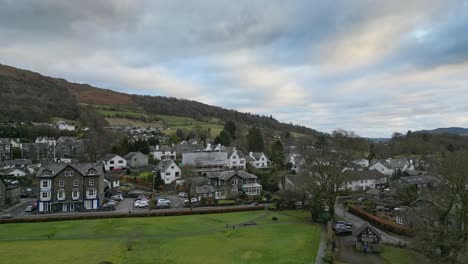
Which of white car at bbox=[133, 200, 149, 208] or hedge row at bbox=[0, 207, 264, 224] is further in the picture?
white car at bbox=[133, 200, 149, 208]

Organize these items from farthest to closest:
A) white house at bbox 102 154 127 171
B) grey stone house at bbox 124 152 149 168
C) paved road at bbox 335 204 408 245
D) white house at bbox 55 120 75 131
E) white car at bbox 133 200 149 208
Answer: white house at bbox 55 120 75 131 < grey stone house at bbox 124 152 149 168 < white house at bbox 102 154 127 171 < white car at bbox 133 200 149 208 < paved road at bbox 335 204 408 245

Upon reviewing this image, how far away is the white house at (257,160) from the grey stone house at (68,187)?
163ft

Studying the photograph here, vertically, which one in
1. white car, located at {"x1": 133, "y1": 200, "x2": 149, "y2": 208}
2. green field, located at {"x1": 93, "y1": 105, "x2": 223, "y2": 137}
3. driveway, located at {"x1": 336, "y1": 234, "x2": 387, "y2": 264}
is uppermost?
green field, located at {"x1": 93, "y1": 105, "x2": 223, "y2": 137}

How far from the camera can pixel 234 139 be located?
4916 inches

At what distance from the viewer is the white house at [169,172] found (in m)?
76.4

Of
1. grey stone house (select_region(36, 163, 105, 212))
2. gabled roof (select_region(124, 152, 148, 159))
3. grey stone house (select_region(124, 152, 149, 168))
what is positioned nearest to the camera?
grey stone house (select_region(36, 163, 105, 212))

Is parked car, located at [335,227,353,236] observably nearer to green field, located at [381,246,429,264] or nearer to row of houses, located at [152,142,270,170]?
green field, located at [381,246,429,264]

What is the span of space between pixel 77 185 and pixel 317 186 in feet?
128

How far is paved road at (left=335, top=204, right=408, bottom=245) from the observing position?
37.2 metres

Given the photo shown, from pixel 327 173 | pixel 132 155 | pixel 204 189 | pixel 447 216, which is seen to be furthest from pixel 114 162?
pixel 447 216

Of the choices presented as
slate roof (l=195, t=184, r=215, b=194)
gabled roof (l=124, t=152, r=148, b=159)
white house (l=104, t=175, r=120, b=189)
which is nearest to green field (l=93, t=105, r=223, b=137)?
gabled roof (l=124, t=152, r=148, b=159)

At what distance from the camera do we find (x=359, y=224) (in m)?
46.2

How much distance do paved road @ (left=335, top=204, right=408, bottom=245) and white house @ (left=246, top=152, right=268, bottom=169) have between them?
38840 mm

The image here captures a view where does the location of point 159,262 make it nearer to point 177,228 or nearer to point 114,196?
point 177,228
